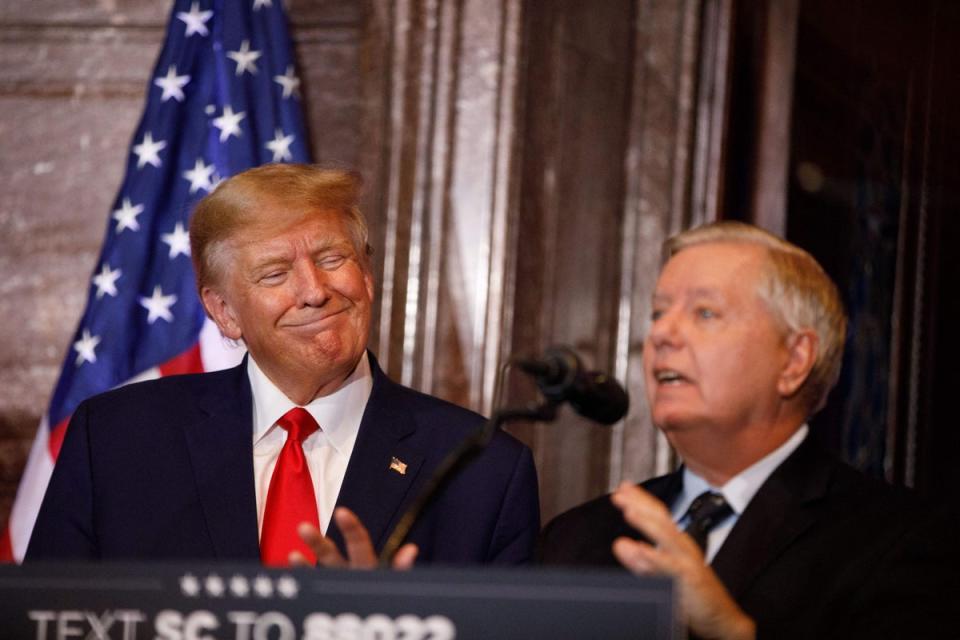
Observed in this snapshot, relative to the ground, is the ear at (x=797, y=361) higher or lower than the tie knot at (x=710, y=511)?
higher

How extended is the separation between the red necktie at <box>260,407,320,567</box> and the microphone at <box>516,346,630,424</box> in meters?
0.83

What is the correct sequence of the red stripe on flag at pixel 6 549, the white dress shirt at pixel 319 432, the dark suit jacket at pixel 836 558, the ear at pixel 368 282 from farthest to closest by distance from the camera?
the red stripe on flag at pixel 6 549 < the ear at pixel 368 282 < the white dress shirt at pixel 319 432 < the dark suit jacket at pixel 836 558

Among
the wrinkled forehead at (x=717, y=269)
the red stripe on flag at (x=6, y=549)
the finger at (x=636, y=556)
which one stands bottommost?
the red stripe on flag at (x=6, y=549)

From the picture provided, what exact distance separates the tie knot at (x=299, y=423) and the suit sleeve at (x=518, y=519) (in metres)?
0.41

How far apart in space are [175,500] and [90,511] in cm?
17

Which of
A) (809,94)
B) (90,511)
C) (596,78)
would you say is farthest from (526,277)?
(90,511)

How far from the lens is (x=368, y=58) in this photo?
4164 mm

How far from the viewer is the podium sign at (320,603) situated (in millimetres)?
1665

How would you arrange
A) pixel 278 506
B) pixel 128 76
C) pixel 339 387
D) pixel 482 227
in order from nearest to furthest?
1. pixel 278 506
2. pixel 339 387
3. pixel 482 227
4. pixel 128 76

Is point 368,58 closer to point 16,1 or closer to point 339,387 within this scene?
point 16,1

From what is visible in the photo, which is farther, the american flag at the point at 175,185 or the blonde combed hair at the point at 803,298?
the american flag at the point at 175,185

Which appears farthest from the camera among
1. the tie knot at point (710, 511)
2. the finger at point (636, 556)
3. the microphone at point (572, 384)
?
the tie knot at point (710, 511)

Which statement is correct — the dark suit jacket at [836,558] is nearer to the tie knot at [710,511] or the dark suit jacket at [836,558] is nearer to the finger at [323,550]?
the tie knot at [710,511]

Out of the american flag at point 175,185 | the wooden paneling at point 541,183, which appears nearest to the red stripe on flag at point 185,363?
the american flag at point 175,185
